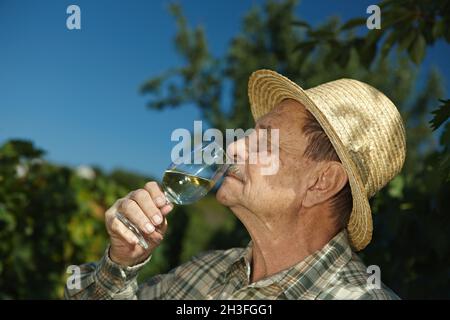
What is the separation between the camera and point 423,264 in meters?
3.41

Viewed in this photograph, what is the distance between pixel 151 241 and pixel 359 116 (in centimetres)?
118

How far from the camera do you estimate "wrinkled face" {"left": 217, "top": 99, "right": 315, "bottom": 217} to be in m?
2.54

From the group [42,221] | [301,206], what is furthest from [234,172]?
[42,221]

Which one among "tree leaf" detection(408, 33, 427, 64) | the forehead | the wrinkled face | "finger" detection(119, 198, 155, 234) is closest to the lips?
the wrinkled face

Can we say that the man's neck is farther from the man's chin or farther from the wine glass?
the wine glass

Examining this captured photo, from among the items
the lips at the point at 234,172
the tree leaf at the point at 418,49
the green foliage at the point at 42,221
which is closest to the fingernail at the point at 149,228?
the lips at the point at 234,172

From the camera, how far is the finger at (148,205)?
228 centimetres

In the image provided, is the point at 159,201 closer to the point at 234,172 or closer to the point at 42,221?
the point at 234,172

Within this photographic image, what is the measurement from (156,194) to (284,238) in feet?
2.36

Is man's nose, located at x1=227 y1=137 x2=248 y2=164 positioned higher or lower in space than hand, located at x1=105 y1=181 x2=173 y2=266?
higher

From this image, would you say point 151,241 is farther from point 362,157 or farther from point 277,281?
point 362,157

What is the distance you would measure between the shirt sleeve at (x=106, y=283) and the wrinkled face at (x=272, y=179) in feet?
1.98

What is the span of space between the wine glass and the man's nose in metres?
0.09

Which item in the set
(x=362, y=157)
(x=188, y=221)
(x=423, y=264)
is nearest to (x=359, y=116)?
(x=362, y=157)
